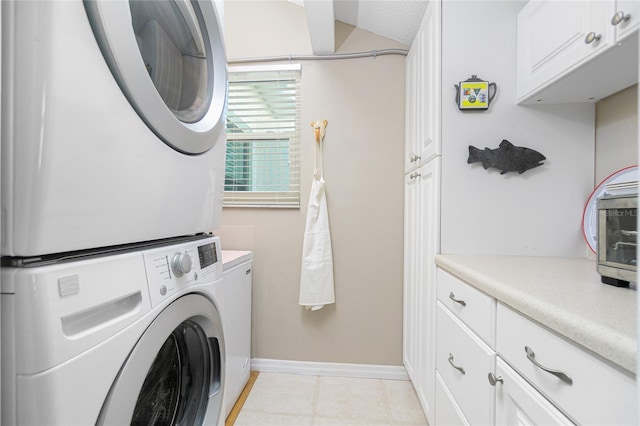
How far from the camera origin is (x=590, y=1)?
0.81 m

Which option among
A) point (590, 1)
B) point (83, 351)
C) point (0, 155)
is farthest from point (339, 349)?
point (590, 1)

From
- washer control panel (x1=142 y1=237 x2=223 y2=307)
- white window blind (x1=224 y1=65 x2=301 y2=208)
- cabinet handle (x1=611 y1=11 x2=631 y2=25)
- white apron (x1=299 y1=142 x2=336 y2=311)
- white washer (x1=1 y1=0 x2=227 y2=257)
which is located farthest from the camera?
white window blind (x1=224 y1=65 x2=301 y2=208)

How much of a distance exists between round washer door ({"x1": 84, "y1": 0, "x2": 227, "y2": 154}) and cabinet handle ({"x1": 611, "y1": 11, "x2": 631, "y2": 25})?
112 cm

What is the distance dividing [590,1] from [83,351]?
1499 mm

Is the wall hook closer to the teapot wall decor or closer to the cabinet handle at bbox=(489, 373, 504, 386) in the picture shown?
the teapot wall decor

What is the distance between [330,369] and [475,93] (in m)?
1.77

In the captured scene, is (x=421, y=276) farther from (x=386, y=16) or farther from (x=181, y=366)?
(x=386, y=16)

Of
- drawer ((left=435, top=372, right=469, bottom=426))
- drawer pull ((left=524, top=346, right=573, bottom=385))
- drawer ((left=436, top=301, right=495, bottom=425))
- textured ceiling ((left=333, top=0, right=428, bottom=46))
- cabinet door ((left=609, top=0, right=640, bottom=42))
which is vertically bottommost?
drawer ((left=435, top=372, right=469, bottom=426))

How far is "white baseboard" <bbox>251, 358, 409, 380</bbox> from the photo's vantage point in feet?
5.81

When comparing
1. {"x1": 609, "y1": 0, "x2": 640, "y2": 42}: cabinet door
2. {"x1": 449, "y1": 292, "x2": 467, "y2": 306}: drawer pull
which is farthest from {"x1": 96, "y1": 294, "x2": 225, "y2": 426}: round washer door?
{"x1": 609, "y1": 0, "x2": 640, "y2": 42}: cabinet door

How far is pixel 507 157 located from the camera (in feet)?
3.80

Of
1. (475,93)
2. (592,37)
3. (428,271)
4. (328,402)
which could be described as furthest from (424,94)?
(328,402)

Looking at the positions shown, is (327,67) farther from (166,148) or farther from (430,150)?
(166,148)

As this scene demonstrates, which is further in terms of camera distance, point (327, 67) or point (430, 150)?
point (327, 67)
